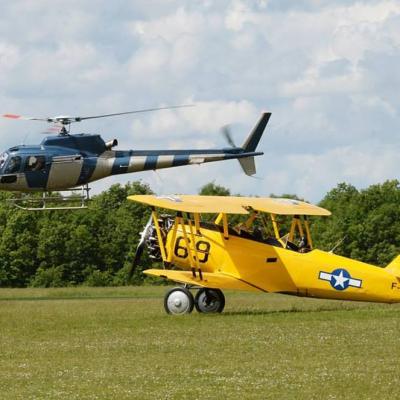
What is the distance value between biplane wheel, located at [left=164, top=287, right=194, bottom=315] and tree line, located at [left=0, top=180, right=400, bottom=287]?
4831 centimetres

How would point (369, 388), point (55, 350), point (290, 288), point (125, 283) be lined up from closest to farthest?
point (369, 388), point (55, 350), point (290, 288), point (125, 283)

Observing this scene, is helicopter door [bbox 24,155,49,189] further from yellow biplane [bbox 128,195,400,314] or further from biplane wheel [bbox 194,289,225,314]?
biplane wheel [bbox 194,289,225,314]

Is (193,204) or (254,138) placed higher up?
(254,138)

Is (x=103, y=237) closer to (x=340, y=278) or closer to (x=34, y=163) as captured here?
(x=34, y=163)

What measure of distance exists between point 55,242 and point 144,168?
42.0m

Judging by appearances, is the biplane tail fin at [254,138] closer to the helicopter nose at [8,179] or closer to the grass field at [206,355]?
the helicopter nose at [8,179]

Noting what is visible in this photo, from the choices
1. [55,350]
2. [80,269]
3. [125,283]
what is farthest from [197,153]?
[80,269]

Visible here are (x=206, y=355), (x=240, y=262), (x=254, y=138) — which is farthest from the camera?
(x=254, y=138)

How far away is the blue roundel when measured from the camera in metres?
24.8

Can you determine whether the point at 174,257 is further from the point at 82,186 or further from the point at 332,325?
the point at 82,186

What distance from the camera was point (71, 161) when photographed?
1479 inches

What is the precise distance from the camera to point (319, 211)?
27.0 metres

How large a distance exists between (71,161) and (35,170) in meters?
1.26

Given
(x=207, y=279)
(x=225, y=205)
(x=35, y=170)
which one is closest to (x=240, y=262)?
(x=207, y=279)
